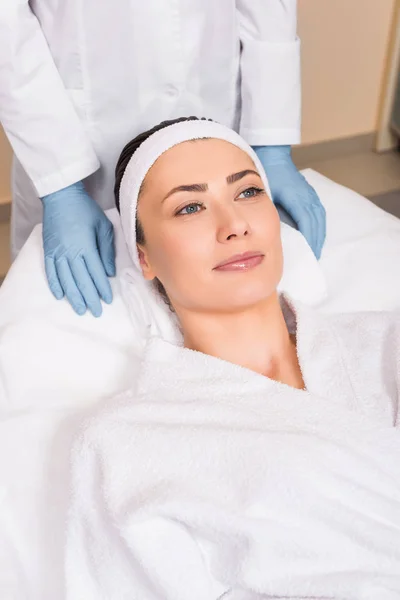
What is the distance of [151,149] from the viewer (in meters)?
1.18

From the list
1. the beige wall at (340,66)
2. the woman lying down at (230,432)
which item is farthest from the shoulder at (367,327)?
the beige wall at (340,66)

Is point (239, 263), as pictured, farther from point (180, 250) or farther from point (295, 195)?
point (295, 195)

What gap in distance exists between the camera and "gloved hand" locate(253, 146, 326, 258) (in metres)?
1.45

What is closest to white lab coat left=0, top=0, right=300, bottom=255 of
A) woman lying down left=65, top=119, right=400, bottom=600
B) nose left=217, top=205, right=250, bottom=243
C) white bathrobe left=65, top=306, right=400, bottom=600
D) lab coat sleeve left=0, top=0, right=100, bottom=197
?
lab coat sleeve left=0, top=0, right=100, bottom=197

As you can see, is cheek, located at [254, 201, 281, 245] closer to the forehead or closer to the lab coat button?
the forehead

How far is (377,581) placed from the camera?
845 mm

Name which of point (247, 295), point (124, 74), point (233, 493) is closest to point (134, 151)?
point (124, 74)

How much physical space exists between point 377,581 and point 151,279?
0.70 m

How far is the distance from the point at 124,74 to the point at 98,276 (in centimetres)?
45

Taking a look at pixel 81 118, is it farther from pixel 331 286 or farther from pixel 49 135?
pixel 331 286

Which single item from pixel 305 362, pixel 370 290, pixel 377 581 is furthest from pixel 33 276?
pixel 377 581

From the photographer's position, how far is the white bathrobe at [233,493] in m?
0.86

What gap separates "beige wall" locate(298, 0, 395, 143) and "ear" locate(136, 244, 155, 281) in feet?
5.22

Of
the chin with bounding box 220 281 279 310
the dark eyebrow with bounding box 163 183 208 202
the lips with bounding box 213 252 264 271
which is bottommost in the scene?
the chin with bounding box 220 281 279 310
